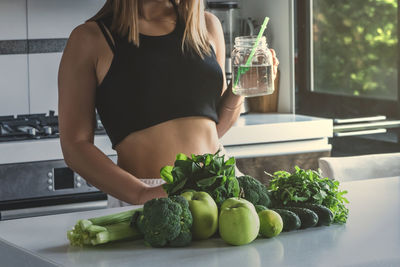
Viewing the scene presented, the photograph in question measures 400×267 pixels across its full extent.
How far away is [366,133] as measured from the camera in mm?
3504

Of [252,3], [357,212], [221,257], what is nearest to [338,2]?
[252,3]

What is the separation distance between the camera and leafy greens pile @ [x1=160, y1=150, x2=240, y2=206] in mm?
1290

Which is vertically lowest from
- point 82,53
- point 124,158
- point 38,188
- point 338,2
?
point 38,188

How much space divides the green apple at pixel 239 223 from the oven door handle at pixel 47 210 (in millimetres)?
1745

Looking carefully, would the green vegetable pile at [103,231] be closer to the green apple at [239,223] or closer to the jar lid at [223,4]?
the green apple at [239,223]

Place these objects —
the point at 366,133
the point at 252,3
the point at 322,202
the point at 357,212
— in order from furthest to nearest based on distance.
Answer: the point at 252,3 → the point at 366,133 → the point at 357,212 → the point at 322,202

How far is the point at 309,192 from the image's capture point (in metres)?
1.39

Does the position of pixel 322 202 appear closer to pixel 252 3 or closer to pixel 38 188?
pixel 38 188

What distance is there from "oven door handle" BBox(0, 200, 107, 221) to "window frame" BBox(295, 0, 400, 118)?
130cm

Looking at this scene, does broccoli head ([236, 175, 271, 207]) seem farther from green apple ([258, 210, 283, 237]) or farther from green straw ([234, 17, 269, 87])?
green straw ([234, 17, 269, 87])

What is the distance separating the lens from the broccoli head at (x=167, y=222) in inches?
46.3

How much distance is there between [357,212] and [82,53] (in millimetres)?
797

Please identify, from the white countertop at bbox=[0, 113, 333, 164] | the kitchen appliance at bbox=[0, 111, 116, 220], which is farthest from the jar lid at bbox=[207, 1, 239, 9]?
the kitchen appliance at bbox=[0, 111, 116, 220]

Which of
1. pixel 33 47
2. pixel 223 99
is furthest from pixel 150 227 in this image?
pixel 33 47
